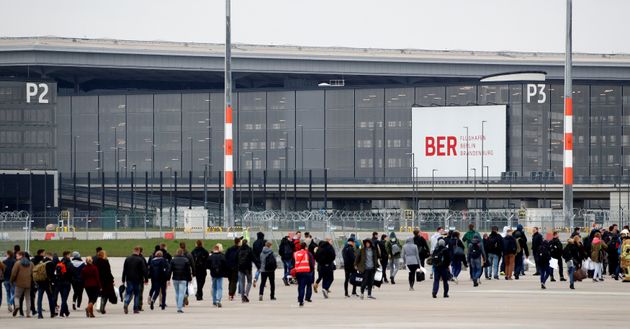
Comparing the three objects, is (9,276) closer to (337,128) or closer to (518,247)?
(518,247)

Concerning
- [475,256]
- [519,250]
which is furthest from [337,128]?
[475,256]

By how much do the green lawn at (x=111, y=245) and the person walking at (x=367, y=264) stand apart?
29841 mm

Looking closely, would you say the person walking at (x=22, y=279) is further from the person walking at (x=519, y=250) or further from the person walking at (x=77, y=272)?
the person walking at (x=519, y=250)

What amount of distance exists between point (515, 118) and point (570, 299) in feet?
344

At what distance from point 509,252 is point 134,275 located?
53.6 feet

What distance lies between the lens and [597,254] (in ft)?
Result: 141

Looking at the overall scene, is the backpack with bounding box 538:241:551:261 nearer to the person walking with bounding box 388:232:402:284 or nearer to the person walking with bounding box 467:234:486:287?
the person walking with bounding box 467:234:486:287

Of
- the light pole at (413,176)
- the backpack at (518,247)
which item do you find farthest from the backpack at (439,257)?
the light pole at (413,176)

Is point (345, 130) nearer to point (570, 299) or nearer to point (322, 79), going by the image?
point (322, 79)

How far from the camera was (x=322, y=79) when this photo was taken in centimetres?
16838

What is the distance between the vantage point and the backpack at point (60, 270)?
102ft

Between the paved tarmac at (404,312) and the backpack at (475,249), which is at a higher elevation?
the backpack at (475,249)

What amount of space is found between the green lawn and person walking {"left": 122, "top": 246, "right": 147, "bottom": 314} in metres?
32.1

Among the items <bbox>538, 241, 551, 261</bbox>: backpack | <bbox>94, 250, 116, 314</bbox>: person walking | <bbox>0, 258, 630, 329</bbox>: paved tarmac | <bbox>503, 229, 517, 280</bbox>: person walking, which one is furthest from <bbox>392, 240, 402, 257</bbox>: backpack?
<bbox>94, 250, 116, 314</bbox>: person walking
